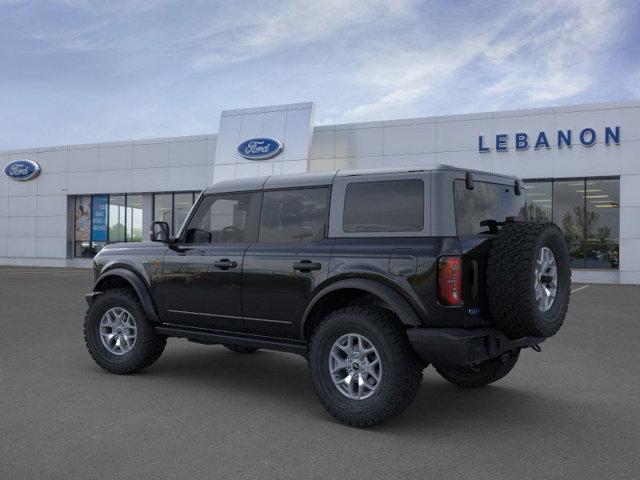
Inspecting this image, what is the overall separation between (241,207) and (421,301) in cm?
213

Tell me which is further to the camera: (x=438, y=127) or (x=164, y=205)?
(x=164, y=205)

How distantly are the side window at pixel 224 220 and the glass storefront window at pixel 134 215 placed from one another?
24647 millimetres

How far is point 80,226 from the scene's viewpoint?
31.0 metres

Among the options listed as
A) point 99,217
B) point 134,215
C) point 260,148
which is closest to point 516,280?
point 260,148

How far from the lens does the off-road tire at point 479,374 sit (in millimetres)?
5684

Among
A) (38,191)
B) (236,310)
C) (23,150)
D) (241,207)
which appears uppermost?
(23,150)

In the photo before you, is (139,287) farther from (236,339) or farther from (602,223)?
(602,223)

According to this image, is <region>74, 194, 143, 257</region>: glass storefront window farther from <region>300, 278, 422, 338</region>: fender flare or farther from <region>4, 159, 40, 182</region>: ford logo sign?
<region>300, 278, 422, 338</region>: fender flare

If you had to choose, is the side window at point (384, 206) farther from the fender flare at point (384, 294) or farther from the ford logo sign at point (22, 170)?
the ford logo sign at point (22, 170)

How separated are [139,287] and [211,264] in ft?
3.33

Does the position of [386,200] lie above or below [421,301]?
above

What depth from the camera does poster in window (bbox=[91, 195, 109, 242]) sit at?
1197 inches

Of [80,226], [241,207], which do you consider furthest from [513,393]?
[80,226]

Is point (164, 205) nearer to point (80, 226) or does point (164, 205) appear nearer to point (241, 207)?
point (80, 226)
